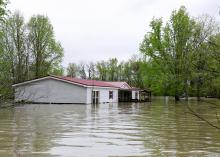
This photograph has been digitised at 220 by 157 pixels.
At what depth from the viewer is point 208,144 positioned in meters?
12.8

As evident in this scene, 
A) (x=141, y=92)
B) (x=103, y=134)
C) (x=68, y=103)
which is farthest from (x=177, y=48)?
(x=103, y=134)

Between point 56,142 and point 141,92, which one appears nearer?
point 56,142

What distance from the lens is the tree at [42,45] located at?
59.7 m

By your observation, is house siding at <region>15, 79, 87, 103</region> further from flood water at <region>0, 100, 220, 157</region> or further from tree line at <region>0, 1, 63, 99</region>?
flood water at <region>0, 100, 220, 157</region>

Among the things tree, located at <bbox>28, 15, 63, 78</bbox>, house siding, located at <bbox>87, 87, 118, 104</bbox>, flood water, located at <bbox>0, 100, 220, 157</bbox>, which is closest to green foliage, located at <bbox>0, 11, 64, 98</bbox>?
tree, located at <bbox>28, 15, 63, 78</bbox>

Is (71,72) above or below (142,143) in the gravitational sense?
above

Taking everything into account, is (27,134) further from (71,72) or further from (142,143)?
(71,72)

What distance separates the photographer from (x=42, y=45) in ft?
198

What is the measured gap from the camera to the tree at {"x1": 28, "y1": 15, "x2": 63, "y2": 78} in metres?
59.7

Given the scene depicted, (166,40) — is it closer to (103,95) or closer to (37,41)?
(103,95)

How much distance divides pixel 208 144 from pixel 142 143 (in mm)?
2122

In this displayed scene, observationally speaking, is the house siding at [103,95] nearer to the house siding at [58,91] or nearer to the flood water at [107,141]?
the house siding at [58,91]

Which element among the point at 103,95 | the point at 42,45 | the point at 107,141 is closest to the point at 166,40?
the point at 103,95

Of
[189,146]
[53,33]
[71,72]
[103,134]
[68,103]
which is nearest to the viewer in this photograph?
[189,146]
